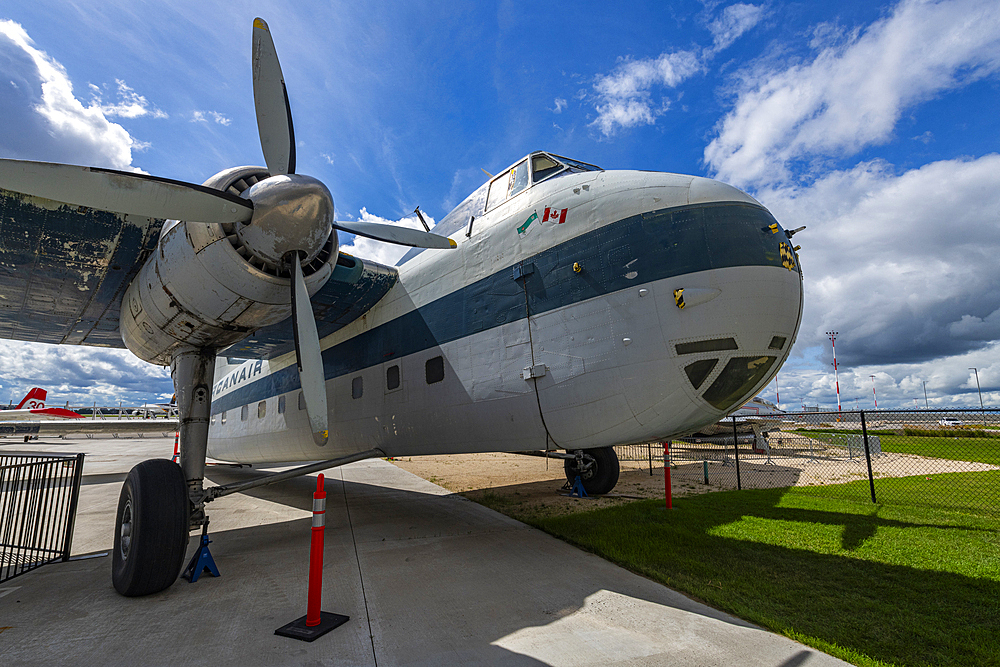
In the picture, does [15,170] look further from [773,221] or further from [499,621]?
[773,221]

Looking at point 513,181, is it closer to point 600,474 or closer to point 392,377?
point 392,377

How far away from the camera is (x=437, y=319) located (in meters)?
6.83

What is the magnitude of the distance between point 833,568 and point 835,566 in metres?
0.10

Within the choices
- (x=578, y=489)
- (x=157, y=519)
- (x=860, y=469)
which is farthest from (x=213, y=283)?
(x=860, y=469)

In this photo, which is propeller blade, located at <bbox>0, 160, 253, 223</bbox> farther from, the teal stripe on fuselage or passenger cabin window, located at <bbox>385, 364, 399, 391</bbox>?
passenger cabin window, located at <bbox>385, 364, 399, 391</bbox>

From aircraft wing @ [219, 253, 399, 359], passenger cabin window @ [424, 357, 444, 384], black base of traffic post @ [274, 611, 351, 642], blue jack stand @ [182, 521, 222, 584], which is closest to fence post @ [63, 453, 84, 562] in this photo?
blue jack stand @ [182, 521, 222, 584]

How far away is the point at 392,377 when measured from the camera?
291 inches

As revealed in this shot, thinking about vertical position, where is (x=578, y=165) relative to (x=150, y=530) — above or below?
above

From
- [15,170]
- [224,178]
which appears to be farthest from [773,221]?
[15,170]

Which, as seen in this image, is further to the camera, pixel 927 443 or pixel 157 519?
pixel 927 443

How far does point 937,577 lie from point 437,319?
616cm

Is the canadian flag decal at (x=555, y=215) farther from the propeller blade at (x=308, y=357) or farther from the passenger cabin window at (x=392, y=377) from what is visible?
the passenger cabin window at (x=392, y=377)

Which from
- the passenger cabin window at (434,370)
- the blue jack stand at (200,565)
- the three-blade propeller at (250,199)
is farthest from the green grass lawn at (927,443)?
the blue jack stand at (200,565)

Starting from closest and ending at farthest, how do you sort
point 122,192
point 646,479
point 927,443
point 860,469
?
1. point 122,192
2. point 646,479
3. point 860,469
4. point 927,443
